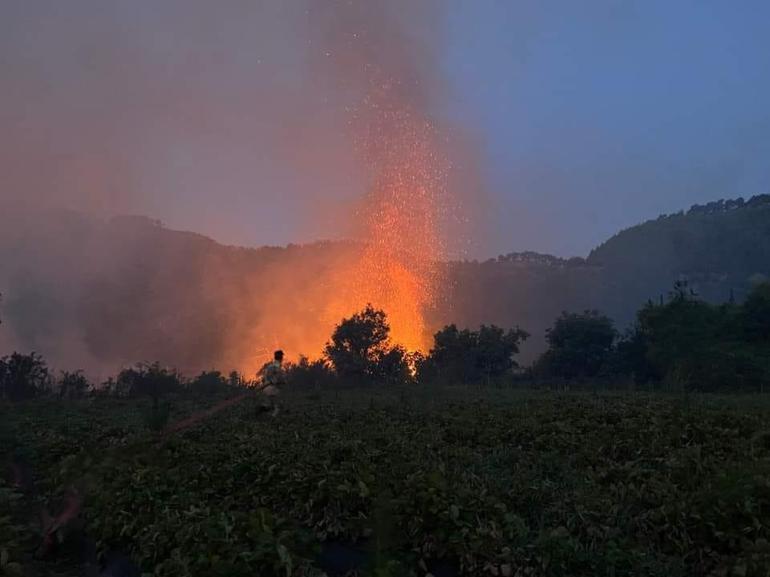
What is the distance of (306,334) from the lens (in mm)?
149125

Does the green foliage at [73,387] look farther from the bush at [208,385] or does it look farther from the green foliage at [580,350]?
the green foliage at [580,350]

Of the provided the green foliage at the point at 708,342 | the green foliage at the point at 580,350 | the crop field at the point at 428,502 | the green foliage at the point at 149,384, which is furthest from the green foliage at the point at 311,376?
the crop field at the point at 428,502

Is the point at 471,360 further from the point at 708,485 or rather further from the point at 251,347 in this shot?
the point at 251,347

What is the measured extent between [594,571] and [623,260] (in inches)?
7916

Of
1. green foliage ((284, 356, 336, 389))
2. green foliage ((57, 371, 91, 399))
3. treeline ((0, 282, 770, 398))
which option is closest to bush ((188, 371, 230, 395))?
treeline ((0, 282, 770, 398))

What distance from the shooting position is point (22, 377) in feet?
171

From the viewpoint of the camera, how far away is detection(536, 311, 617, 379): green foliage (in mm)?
63069

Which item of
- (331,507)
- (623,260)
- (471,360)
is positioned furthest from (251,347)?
(331,507)

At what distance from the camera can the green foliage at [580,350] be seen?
63.1 meters

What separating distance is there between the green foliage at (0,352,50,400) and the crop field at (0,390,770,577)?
4035 centimetres

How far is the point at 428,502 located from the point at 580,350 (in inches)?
2306

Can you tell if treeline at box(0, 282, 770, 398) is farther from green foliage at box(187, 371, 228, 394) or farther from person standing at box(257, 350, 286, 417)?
person standing at box(257, 350, 286, 417)

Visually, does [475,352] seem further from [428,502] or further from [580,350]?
[428,502]

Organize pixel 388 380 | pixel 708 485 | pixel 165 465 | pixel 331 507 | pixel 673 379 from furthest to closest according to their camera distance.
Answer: pixel 388 380
pixel 673 379
pixel 165 465
pixel 331 507
pixel 708 485
